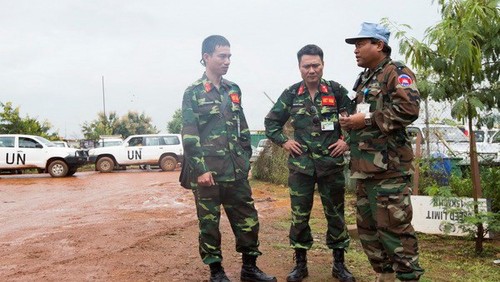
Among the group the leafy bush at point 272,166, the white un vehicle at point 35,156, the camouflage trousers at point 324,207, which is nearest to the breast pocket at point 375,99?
the camouflage trousers at point 324,207

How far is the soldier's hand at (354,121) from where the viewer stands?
3148mm

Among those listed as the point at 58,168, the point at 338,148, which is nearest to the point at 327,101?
the point at 338,148

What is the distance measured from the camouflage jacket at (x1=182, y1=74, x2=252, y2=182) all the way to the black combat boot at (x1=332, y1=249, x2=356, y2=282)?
939 mm

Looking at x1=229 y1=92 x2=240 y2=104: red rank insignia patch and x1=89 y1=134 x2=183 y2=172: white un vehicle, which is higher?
x1=229 y1=92 x2=240 y2=104: red rank insignia patch

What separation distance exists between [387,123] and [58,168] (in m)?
16.4

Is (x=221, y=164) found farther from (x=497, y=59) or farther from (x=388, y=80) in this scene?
(x=497, y=59)

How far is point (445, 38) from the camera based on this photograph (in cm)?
441

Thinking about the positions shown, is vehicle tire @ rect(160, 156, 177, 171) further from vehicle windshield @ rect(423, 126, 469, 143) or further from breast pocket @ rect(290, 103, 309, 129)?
breast pocket @ rect(290, 103, 309, 129)

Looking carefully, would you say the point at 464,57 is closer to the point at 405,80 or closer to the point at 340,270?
the point at 405,80

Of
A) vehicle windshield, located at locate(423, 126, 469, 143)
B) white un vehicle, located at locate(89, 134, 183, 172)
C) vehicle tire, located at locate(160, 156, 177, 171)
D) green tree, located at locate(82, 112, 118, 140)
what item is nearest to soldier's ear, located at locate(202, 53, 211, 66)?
vehicle windshield, located at locate(423, 126, 469, 143)

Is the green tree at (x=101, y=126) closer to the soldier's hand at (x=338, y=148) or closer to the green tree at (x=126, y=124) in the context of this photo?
the green tree at (x=126, y=124)

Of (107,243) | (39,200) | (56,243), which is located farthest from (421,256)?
(39,200)

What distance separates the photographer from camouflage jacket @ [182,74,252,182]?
11.6 ft

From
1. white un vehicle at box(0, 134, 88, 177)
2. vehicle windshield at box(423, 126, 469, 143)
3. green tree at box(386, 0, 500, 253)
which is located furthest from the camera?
white un vehicle at box(0, 134, 88, 177)
